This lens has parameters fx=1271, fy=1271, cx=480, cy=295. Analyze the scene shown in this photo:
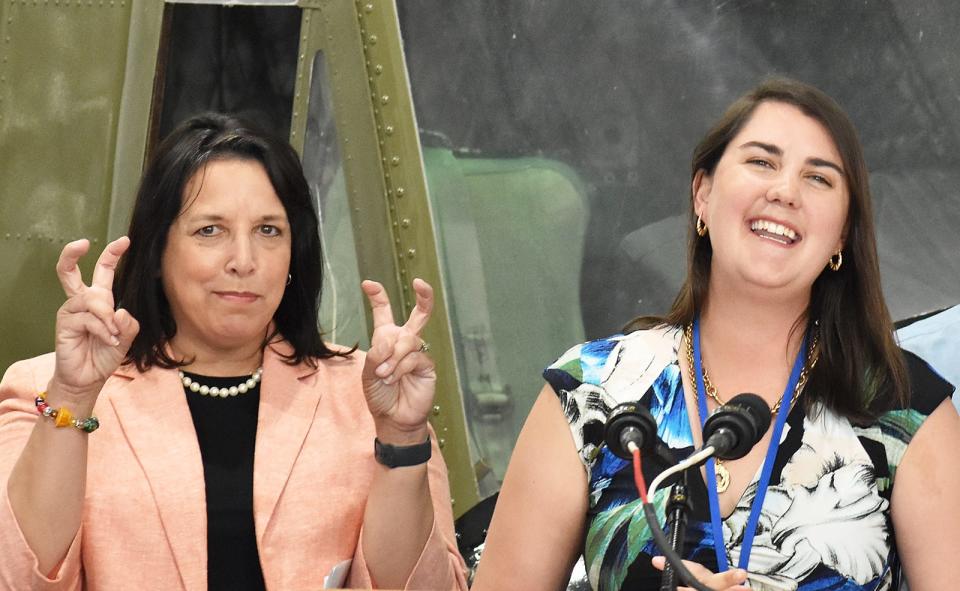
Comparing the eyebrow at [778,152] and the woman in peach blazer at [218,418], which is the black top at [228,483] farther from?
the eyebrow at [778,152]

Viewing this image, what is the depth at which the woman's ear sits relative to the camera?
2.46 m

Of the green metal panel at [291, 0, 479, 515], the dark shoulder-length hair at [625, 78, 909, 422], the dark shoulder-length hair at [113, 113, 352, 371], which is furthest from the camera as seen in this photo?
the green metal panel at [291, 0, 479, 515]

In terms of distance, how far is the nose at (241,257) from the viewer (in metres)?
2.60

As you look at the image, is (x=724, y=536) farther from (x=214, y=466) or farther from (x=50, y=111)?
(x=50, y=111)

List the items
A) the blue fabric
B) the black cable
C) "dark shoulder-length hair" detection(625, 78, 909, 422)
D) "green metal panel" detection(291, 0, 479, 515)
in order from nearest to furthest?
the black cable
"dark shoulder-length hair" detection(625, 78, 909, 422)
the blue fabric
"green metal panel" detection(291, 0, 479, 515)

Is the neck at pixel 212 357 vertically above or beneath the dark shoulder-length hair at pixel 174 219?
beneath

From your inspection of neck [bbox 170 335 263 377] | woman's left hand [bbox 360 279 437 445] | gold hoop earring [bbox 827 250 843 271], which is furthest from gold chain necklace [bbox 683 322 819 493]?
neck [bbox 170 335 263 377]

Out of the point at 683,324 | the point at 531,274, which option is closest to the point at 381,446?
the point at 683,324

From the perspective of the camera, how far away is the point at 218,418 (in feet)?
8.62

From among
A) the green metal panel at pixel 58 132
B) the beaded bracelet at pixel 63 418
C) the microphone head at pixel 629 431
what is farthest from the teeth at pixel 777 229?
the green metal panel at pixel 58 132

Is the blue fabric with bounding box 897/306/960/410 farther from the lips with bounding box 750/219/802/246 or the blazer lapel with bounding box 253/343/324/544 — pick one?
the blazer lapel with bounding box 253/343/324/544

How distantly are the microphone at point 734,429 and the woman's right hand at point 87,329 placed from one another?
1149 mm

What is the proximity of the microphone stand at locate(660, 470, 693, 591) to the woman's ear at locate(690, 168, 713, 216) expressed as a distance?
0.92 m

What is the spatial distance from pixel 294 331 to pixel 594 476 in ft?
2.69
